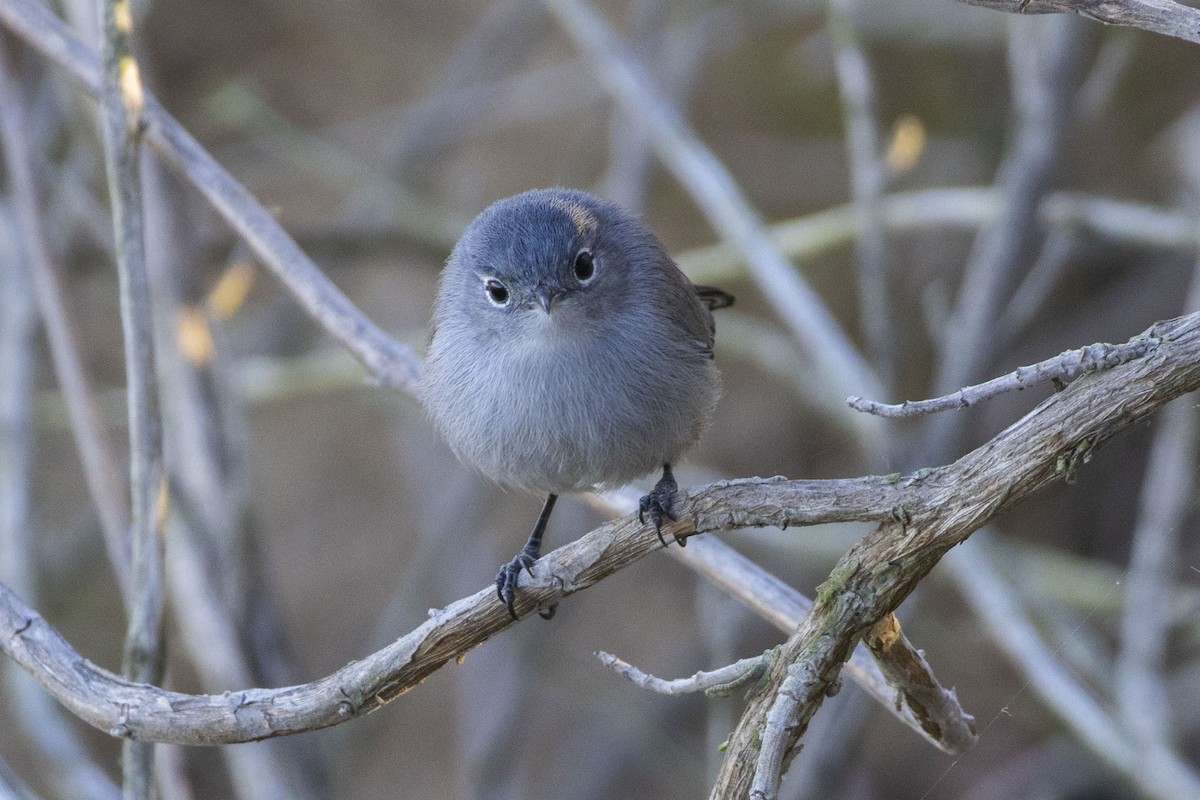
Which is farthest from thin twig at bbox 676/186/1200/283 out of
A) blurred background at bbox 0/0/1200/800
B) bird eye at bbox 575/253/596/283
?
bird eye at bbox 575/253/596/283

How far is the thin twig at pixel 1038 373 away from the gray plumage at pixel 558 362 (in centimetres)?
122

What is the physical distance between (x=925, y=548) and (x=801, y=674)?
275 mm

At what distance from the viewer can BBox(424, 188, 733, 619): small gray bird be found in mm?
2879

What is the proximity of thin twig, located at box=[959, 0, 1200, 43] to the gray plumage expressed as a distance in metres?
1.33

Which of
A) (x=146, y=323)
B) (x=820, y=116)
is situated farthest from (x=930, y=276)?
(x=146, y=323)

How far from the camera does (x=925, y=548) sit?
6.06 ft

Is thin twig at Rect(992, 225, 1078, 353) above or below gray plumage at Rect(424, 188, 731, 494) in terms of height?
above

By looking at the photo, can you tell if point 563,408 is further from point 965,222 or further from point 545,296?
point 965,222

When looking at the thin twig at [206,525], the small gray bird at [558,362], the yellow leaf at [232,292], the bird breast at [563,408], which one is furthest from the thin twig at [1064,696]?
the yellow leaf at [232,292]

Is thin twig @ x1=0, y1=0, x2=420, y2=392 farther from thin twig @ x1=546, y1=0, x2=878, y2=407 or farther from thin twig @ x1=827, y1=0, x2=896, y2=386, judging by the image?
thin twig @ x1=827, y1=0, x2=896, y2=386

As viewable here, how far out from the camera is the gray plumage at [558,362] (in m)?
2.88

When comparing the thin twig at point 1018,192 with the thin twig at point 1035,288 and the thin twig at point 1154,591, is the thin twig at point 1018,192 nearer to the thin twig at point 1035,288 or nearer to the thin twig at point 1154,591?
the thin twig at point 1035,288

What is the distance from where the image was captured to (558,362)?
9.64 feet

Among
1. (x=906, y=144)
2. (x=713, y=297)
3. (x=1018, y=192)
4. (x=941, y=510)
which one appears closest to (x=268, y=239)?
(x=713, y=297)
